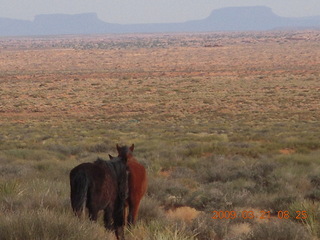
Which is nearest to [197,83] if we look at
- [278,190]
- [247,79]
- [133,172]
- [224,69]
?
[247,79]

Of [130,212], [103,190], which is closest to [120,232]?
[130,212]

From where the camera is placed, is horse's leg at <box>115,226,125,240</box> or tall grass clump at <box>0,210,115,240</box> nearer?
tall grass clump at <box>0,210,115,240</box>

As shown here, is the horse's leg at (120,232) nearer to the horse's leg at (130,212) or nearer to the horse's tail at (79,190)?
the horse's leg at (130,212)

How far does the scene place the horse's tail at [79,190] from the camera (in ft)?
13.5

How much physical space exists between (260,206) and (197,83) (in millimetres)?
41000

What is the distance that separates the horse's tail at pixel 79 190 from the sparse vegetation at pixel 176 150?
5.9 inches

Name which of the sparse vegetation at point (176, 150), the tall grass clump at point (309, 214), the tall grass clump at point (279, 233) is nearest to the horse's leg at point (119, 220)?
the sparse vegetation at point (176, 150)

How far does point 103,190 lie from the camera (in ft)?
14.0

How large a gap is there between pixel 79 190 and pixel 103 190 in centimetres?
25

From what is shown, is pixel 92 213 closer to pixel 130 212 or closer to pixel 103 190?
pixel 103 190

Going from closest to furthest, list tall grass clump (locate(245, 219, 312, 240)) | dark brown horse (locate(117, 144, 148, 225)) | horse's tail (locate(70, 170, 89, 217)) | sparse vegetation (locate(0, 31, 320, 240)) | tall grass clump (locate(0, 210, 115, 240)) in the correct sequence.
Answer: tall grass clump (locate(0, 210, 115, 240))
horse's tail (locate(70, 170, 89, 217))
dark brown horse (locate(117, 144, 148, 225))
tall grass clump (locate(245, 219, 312, 240))
sparse vegetation (locate(0, 31, 320, 240))

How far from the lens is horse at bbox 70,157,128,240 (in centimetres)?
417
